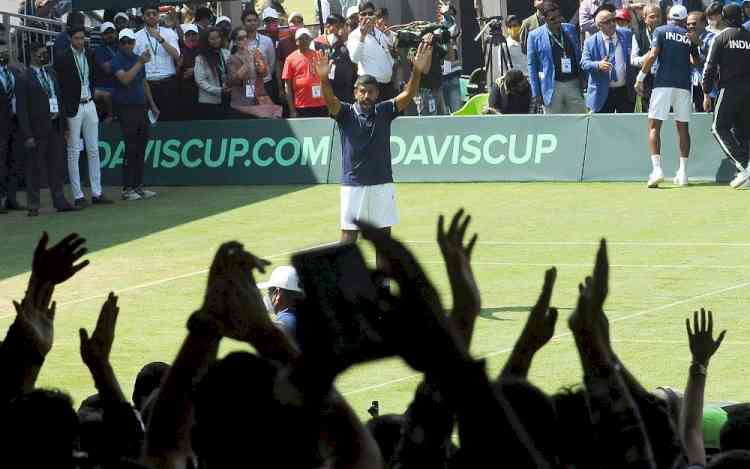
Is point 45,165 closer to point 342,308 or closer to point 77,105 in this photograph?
point 77,105

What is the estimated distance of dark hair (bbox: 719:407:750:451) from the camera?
Result: 4.64 m

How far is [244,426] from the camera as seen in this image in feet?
10.7

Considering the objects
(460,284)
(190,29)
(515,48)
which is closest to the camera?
(460,284)

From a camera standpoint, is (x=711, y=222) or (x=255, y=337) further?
(x=711, y=222)

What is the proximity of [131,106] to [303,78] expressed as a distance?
3650 mm

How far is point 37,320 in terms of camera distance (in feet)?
15.5

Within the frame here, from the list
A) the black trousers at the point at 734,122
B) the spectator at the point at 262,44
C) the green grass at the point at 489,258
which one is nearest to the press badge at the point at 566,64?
the green grass at the point at 489,258

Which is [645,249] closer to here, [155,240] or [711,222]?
[711,222]

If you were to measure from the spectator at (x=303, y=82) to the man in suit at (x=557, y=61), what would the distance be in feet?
13.4

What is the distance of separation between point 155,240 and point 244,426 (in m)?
15.8

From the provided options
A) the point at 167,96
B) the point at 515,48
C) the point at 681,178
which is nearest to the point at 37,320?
the point at 681,178

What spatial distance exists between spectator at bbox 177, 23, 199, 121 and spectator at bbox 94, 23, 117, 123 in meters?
2.06

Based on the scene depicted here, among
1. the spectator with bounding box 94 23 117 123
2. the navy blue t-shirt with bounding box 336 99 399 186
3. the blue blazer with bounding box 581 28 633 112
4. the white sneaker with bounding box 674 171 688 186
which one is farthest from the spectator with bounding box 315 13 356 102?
the navy blue t-shirt with bounding box 336 99 399 186

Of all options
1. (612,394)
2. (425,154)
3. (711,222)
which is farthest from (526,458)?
(425,154)
